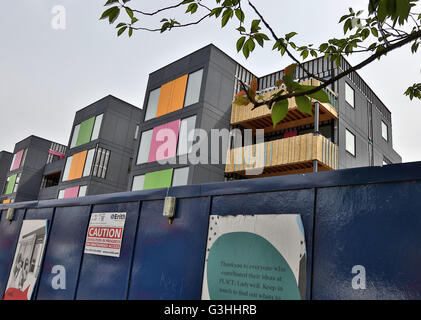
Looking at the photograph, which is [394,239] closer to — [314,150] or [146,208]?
[146,208]

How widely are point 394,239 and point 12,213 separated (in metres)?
7.38

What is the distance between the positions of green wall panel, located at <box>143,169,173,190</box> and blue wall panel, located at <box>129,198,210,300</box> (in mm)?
13053

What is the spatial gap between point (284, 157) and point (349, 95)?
19.5 ft

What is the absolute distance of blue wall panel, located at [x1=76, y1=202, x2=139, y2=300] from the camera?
4652 millimetres

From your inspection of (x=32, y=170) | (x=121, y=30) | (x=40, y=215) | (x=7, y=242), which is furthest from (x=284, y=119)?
(x=32, y=170)

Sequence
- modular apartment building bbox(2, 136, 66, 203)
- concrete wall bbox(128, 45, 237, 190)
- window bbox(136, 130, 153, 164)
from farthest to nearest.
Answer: modular apartment building bbox(2, 136, 66, 203) → window bbox(136, 130, 153, 164) → concrete wall bbox(128, 45, 237, 190)

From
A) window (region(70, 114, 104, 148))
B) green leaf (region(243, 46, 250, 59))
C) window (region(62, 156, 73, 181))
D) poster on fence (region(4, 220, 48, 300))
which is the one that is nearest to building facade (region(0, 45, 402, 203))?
window (region(62, 156, 73, 181))

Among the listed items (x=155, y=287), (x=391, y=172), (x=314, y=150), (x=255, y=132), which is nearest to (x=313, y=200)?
(x=391, y=172)

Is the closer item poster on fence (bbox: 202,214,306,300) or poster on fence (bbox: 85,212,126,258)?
poster on fence (bbox: 202,214,306,300)

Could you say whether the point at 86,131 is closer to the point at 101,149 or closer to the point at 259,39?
the point at 101,149

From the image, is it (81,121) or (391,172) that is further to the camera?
(81,121)

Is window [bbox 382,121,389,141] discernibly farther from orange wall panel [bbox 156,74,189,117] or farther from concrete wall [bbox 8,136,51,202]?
concrete wall [bbox 8,136,51,202]

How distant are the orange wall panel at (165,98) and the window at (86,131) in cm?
916

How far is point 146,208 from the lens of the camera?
4.76m
